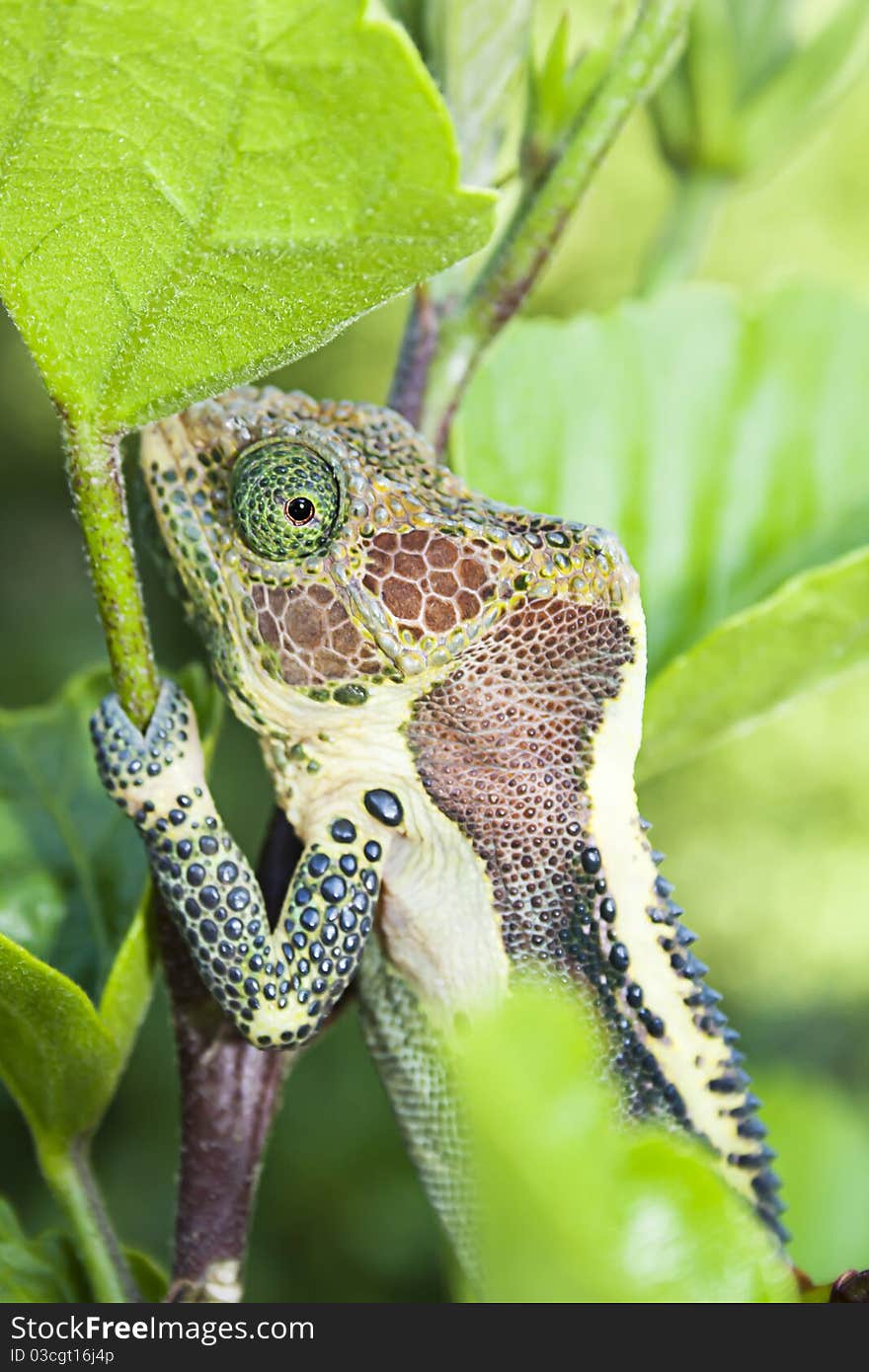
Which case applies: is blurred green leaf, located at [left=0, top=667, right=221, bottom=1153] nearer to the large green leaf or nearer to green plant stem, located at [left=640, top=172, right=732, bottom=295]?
→ the large green leaf

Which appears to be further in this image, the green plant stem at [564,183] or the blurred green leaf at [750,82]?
the blurred green leaf at [750,82]

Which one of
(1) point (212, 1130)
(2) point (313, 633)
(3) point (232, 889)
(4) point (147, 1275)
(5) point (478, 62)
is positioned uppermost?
(5) point (478, 62)

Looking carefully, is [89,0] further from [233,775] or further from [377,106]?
[233,775]

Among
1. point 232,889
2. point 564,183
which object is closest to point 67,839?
point 232,889

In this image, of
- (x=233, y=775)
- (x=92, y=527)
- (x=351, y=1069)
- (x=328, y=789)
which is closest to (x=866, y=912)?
(x=351, y=1069)

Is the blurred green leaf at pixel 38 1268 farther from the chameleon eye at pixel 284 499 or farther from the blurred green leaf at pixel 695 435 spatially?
the blurred green leaf at pixel 695 435

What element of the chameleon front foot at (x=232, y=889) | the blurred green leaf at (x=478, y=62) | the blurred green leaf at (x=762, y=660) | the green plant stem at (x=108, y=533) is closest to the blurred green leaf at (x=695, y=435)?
the blurred green leaf at (x=762, y=660)

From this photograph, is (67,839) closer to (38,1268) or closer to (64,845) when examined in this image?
(64,845)
